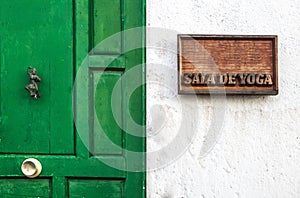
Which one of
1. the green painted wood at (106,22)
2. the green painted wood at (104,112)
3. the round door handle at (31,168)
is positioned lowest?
the round door handle at (31,168)

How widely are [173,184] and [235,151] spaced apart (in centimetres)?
42

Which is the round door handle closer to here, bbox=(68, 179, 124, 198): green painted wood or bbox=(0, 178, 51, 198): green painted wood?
bbox=(0, 178, 51, 198): green painted wood

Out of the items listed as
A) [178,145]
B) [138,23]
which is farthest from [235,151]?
[138,23]

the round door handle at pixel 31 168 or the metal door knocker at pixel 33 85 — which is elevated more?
the metal door knocker at pixel 33 85

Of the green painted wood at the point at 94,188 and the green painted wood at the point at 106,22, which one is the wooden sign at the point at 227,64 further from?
the green painted wood at the point at 94,188

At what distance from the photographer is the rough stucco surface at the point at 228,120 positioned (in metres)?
3.23

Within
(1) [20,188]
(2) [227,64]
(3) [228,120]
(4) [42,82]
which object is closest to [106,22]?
(4) [42,82]

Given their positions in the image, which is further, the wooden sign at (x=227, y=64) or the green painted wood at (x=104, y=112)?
the green painted wood at (x=104, y=112)

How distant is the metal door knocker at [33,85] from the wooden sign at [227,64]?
0.85 m

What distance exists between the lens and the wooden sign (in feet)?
10.4

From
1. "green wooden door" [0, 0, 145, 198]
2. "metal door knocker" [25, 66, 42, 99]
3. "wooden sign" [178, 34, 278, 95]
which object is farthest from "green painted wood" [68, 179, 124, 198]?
"wooden sign" [178, 34, 278, 95]

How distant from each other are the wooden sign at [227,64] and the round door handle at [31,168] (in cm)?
95

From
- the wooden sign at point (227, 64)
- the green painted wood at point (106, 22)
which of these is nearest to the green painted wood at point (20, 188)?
the green painted wood at point (106, 22)

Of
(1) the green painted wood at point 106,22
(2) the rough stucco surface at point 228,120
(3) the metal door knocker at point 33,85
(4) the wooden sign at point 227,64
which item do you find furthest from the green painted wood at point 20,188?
(4) the wooden sign at point 227,64
